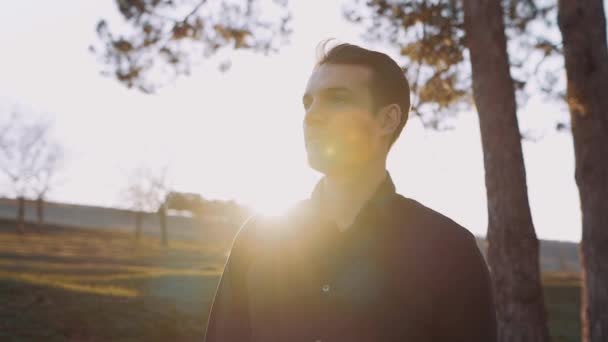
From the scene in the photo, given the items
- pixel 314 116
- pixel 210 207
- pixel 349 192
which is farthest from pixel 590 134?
pixel 210 207

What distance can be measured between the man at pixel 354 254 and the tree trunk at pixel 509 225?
16.0ft

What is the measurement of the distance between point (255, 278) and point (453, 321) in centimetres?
74

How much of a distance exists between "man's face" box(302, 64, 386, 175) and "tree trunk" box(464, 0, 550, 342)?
16.4 feet

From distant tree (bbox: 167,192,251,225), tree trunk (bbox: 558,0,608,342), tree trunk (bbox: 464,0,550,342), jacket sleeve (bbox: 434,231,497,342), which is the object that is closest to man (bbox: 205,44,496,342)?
jacket sleeve (bbox: 434,231,497,342)

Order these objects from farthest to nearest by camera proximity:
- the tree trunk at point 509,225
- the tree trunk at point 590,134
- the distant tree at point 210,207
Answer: the distant tree at point 210,207 < the tree trunk at point 590,134 < the tree trunk at point 509,225

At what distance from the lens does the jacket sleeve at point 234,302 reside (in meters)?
2.06

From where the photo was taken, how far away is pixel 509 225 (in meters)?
6.60

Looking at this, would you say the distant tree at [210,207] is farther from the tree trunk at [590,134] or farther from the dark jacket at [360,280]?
the dark jacket at [360,280]

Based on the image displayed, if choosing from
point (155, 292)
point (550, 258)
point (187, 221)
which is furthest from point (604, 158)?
point (187, 221)

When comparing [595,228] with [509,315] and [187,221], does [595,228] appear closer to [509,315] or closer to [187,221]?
[509,315]

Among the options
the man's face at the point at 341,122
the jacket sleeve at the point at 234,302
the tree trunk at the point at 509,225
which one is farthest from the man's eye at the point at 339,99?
the tree trunk at the point at 509,225

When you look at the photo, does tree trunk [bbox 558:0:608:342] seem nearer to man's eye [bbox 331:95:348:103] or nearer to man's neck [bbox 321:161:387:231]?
man's neck [bbox 321:161:387:231]

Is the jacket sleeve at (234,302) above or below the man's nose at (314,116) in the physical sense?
below

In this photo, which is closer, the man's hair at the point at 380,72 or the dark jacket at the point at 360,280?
the dark jacket at the point at 360,280
